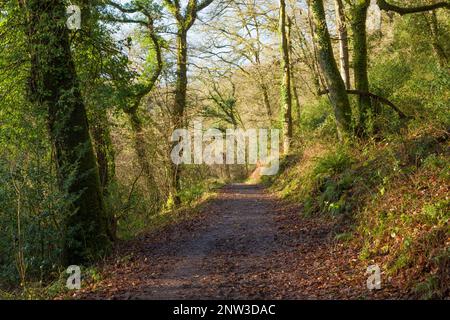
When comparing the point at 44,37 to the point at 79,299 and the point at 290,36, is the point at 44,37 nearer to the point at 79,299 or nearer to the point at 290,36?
the point at 79,299

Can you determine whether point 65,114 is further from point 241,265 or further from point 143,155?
point 241,265

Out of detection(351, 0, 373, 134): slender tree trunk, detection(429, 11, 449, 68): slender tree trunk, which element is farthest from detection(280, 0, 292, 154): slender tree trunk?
detection(351, 0, 373, 134): slender tree trunk

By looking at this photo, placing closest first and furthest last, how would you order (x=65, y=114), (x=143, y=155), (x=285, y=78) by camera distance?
1. (x=65, y=114)
2. (x=143, y=155)
3. (x=285, y=78)

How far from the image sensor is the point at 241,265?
24.8 ft

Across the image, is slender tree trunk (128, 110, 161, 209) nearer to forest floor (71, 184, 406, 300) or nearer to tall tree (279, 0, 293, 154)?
forest floor (71, 184, 406, 300)

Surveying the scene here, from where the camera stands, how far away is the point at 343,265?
22.4 ft

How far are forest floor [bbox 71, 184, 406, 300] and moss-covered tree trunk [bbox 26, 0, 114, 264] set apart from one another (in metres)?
0.89

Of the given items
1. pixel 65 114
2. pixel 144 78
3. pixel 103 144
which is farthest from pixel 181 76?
pixel 65 114

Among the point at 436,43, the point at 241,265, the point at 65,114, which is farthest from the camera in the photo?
the point at 436,43

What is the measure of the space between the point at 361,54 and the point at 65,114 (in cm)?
815

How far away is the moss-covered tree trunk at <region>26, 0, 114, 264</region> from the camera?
30.0ft

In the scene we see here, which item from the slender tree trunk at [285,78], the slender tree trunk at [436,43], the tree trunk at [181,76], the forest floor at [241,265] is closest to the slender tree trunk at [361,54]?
the forest floor at [241,265]
